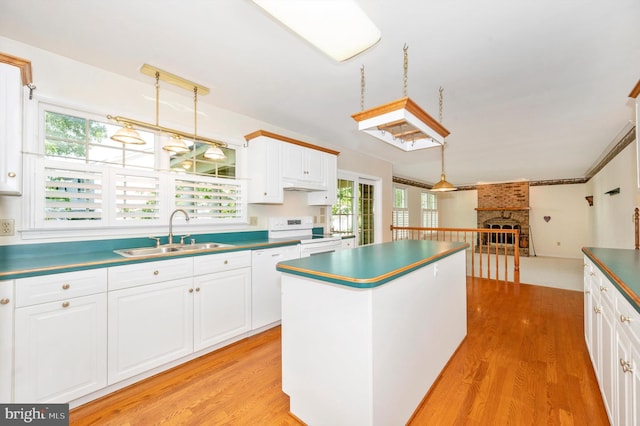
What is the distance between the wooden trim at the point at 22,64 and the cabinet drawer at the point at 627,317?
333cm

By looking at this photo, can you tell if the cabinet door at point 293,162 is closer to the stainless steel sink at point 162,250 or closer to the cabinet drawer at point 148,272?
the stainless steel sink at point 162,250

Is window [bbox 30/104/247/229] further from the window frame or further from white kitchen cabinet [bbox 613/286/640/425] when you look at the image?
white kitchen cabinet [bbox 613/286/640/425]

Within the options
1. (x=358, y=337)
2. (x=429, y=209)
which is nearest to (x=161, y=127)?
(x=358, y=337)

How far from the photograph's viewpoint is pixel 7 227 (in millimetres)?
1863

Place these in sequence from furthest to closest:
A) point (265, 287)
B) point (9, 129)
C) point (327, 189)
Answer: point (327, 189) → point (265, 287) → point (9, 129)

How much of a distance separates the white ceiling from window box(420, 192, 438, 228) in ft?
18.6

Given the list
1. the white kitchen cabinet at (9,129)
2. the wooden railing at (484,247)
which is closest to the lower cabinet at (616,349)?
the wooden railing at (484,247)

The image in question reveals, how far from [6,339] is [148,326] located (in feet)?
2.30

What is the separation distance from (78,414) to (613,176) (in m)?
7.44

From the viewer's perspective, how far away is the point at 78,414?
1.69 meters

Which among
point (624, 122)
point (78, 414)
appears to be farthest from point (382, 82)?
point (624, 122)

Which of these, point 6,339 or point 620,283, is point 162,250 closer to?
point 6,339

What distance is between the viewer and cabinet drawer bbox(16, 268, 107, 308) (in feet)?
5.06

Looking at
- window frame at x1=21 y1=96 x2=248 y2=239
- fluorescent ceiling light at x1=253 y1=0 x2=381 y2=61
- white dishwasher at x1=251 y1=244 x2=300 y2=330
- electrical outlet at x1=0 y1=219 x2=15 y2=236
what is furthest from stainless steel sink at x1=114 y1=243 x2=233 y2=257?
fluorescent ceiling light at x1=253 y1=0 x2=381 y2=61
